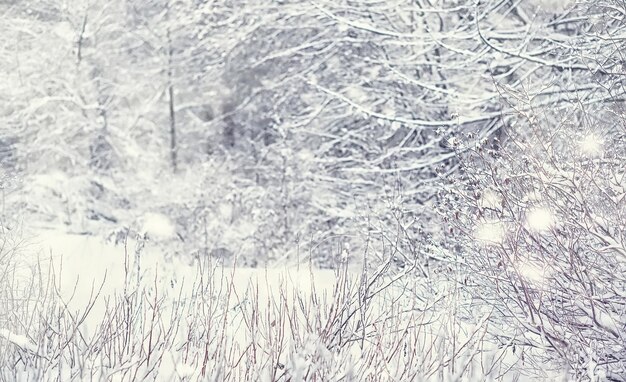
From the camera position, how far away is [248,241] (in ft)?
38.1

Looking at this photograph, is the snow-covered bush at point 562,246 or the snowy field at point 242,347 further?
the snow-covered bush at point 562,246

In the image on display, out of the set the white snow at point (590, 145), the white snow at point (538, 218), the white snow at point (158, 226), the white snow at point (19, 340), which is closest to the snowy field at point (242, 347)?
the white snow at point (19, 340)

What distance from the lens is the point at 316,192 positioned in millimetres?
12188

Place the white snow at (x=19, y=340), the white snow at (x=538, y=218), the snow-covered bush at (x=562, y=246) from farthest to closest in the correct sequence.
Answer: the white snow at (x=538, y=218)
the snow-covered bush at (x=562, y=246)
the white snow at (x=19, y=340)

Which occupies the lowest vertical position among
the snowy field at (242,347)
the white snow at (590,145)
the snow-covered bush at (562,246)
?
the snowy field at (242,347)

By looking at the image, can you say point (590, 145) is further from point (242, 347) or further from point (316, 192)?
point (316, 192)

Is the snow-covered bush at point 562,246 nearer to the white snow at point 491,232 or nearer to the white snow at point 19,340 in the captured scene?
the white snow at point 491,232

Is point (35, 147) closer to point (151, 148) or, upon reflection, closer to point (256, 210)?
point (151, 148)

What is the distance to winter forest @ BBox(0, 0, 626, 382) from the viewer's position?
3.92m

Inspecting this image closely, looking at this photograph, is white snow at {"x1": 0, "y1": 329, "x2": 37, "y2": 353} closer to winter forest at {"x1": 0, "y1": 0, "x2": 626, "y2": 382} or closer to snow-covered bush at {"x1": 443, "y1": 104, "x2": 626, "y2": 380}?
winter forest at {"x1": 0, "y1": 0, "x2": 626, "y2": 382}

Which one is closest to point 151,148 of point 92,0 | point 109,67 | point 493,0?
point 109,67

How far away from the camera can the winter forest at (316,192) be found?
3.92 meters

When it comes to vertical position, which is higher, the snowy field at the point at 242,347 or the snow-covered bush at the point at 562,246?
the snow-covered bush at the point at 562,246

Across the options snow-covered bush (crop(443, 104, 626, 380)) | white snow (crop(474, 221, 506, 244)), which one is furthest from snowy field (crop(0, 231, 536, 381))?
white snow (crop(474, 221, 506, 244))
